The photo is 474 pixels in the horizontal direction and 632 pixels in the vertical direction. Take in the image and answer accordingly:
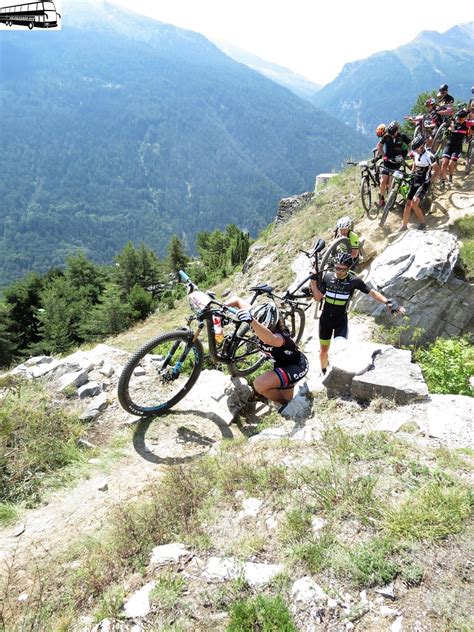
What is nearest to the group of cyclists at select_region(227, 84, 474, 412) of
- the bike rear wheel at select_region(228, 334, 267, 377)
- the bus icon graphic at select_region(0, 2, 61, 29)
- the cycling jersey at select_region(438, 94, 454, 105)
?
the bike rear wheel at select_region(228, 334, 267, 377)

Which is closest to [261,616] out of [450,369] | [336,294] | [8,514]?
[8,514]

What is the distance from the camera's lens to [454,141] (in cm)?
1366

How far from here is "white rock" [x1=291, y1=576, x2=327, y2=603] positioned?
Answer: 2.92 m

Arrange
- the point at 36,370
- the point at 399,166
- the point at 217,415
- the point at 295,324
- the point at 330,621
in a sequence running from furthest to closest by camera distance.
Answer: the point at 399,166 → the point at 295,324 → the point at 36,370 → the point at 217,415 → the point at 330,621

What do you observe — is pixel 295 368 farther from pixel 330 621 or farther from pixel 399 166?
pixel 399 166

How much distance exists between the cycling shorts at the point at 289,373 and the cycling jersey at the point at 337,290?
1.57 meters

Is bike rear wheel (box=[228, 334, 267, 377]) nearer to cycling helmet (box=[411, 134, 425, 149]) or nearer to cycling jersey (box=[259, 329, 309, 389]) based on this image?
cycling jersey (box=[259, 329, 309, 389])

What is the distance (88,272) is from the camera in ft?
181

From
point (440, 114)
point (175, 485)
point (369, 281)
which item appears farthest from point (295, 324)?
point (440, 114)

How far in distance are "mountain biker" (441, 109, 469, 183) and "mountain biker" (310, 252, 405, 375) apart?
944cm

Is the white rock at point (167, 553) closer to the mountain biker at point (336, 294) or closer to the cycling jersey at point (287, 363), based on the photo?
the cycling jersey at point (287, 363)

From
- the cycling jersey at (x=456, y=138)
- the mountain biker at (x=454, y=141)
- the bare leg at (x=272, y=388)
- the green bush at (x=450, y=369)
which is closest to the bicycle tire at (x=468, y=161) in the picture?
the mountain biker at (x=454, y=141)

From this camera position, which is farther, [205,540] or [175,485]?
[175,485]

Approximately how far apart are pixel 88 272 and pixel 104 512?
55.0 metres
